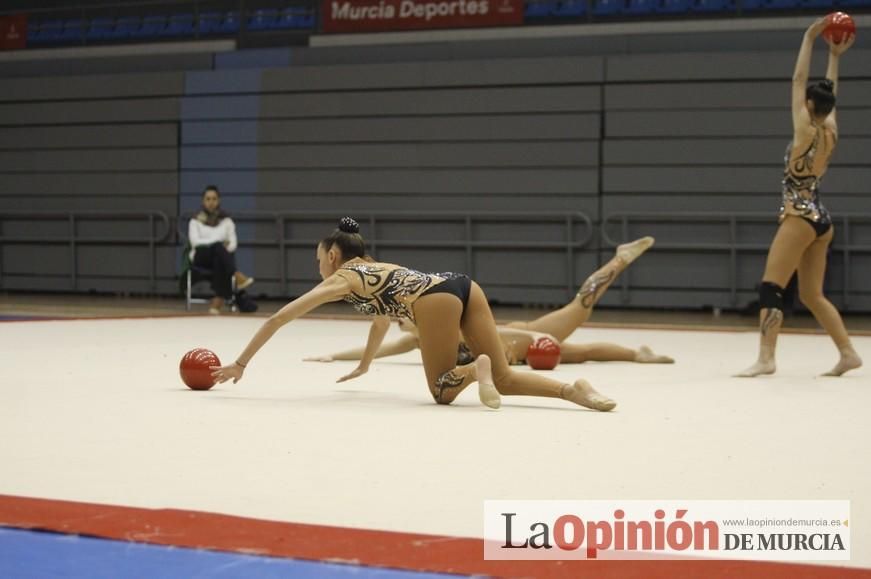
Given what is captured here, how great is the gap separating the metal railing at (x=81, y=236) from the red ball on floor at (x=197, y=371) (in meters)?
10.4

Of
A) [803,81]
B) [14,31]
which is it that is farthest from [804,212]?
[14,31]

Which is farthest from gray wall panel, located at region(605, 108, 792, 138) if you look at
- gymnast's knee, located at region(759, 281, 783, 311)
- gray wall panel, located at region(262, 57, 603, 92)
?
gymnast's knee, located at region(759, 281, 783, 311)

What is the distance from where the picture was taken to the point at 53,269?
54.0 ft

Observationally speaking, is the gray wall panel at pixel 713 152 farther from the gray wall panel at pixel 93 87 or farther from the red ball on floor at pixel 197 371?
the red ball on floor at pixel 197 371

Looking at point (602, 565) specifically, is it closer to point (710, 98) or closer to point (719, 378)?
point (719, 378)

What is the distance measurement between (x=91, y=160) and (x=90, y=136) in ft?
1.10

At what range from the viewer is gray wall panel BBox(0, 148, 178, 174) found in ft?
51.6

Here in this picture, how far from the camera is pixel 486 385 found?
15.2ft

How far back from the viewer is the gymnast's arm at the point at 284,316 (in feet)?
15.4

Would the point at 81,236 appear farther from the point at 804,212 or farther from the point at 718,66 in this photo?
the point at 804,212

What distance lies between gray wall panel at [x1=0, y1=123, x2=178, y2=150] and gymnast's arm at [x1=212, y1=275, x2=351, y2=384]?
37.5 ft

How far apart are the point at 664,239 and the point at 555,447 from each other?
10.3 metres

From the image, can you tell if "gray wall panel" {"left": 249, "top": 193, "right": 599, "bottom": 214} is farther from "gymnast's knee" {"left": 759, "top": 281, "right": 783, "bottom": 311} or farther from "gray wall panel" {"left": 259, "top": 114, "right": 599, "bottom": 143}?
"gymnast's knee" {"left": 759, "top": 281, "right": 783, "bottom": 311}

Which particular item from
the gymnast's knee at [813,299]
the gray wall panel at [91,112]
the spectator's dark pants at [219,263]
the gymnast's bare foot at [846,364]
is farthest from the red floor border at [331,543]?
the gray wall panel at [91,112]
